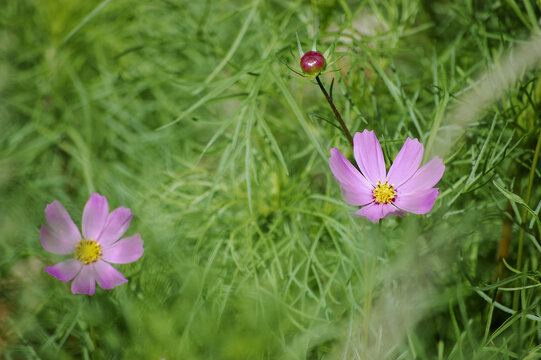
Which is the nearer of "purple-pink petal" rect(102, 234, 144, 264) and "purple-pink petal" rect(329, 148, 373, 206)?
"purple-pink petal" rect(329, 148, 373, 206)

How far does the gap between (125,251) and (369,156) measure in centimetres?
36

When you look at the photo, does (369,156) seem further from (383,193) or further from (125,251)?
(125,251)

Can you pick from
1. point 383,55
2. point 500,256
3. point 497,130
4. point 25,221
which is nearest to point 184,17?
point 383,55

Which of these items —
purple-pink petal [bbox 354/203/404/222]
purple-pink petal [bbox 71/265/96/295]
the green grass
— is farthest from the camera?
the green grass

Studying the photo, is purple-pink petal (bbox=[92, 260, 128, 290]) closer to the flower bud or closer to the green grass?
the green grass

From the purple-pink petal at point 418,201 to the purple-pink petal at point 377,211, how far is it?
0.5 inches

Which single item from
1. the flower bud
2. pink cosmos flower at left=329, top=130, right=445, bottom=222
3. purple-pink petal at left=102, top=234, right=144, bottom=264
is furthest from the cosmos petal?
purple-pink petal at left=102, top=234, right=144, bottom=264

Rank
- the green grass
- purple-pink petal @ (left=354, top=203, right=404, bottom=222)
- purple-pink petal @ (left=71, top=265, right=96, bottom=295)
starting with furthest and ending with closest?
the green grass < purple-pink petal @ (left=71, top=265, right=96, bottom=295) < purple-pink petal @ (left=354, top=203, right=404, bottom=222)

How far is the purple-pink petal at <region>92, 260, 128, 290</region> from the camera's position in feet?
2.25

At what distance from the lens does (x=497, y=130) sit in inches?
33.9

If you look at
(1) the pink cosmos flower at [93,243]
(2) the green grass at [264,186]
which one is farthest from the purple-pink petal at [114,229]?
(2) the green grass at [264,186]

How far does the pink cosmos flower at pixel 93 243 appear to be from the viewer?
0.70 meters

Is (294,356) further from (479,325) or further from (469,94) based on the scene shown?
(469,94)

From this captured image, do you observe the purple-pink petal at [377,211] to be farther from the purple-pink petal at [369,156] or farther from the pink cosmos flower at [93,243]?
the pink cosmos flower at [93,243]
